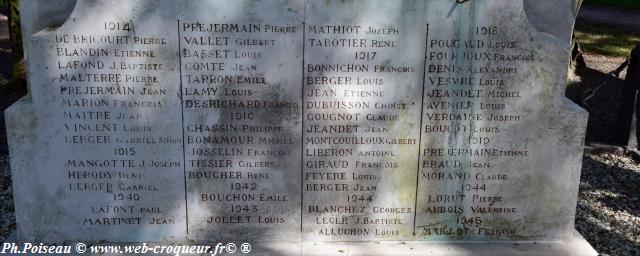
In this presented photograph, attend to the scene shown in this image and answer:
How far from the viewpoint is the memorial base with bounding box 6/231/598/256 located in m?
4.26

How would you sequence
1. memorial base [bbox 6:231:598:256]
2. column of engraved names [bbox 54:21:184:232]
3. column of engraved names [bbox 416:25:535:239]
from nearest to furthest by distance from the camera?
column of engraved names [bbox 54:21:184:232] → column of engraved names [bbox 416:25:535:239] → memorial base [bbox 6:231:598:256]

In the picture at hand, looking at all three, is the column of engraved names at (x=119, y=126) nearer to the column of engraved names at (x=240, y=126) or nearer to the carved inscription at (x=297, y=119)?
the carved inscription at (x=297, y=119)

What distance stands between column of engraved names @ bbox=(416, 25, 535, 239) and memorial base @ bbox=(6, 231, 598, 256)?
0.31 ft

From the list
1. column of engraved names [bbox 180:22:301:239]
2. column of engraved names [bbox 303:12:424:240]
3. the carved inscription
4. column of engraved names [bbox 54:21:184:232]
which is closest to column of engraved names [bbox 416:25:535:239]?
the carved inscription

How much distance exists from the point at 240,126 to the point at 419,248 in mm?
1587

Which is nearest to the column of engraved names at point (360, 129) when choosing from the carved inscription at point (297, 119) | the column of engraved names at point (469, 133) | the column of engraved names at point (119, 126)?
the carved inscription at point (297, 119)

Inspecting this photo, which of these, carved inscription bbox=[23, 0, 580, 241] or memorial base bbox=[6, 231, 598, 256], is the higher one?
carved inscription bbox=[23, 0, 580, 241]

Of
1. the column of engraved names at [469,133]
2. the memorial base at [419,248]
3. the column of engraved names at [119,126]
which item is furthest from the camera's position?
the memorial base at [419,248]

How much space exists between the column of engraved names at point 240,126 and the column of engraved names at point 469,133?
971 mm

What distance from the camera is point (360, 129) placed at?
4.18m

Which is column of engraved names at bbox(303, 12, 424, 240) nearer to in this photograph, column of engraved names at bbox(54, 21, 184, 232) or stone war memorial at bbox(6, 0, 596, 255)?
stone war memorial at bbox(6, 0, 596, 255)

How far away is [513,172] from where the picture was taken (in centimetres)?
432

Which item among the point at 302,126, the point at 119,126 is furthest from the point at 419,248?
the point at 119,126

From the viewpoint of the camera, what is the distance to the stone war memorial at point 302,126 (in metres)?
3.95
